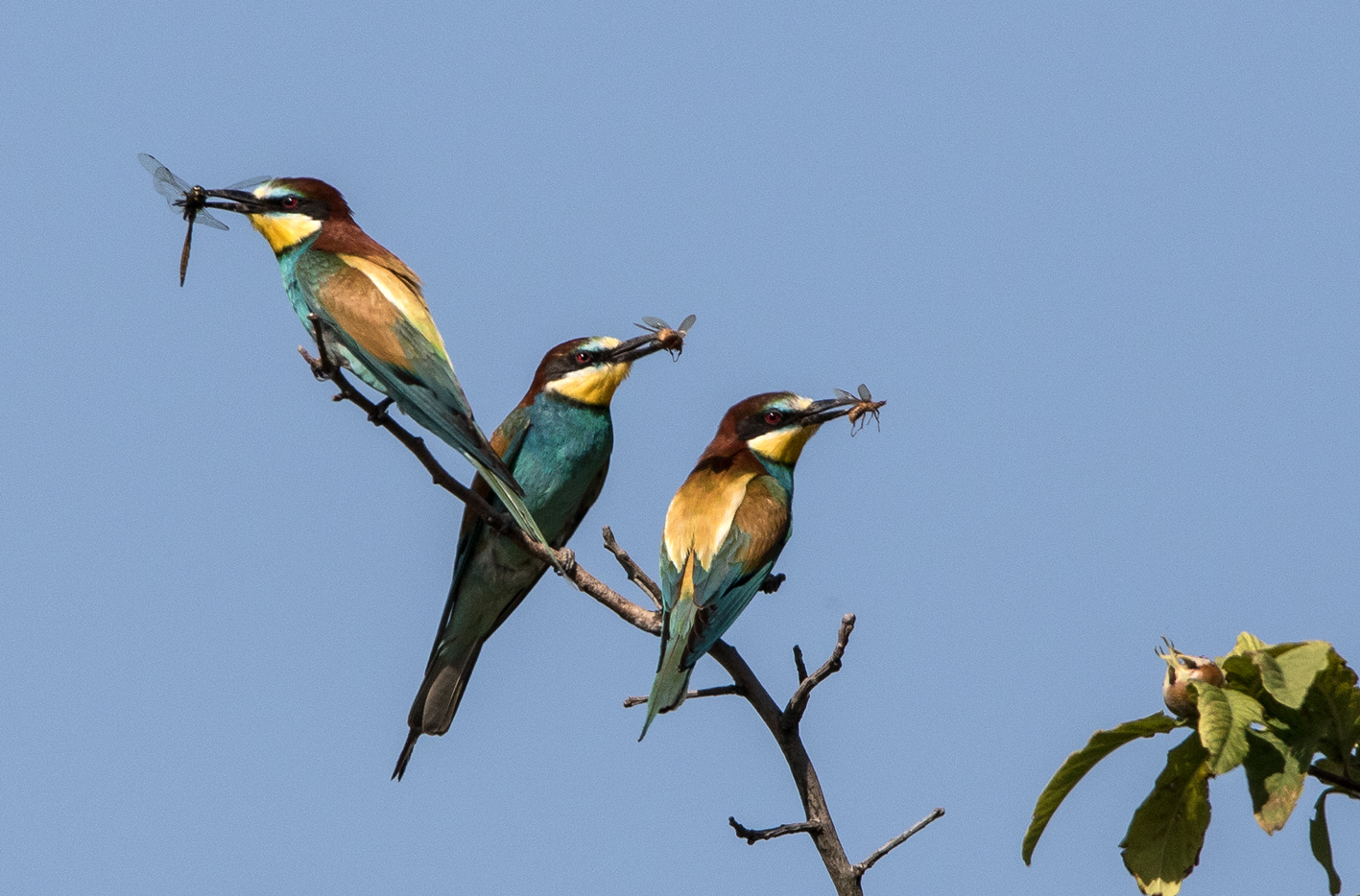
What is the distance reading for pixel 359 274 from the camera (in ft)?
17.7

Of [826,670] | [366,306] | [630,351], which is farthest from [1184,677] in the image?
[630,351]

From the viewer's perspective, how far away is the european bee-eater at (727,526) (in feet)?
13.4

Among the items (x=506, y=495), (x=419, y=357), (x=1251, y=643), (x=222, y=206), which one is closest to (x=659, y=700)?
(x=506, y=495)

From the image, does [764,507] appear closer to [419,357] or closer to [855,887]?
[419,357]

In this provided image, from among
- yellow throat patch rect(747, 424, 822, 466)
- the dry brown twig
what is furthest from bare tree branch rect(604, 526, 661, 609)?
yellow throat patch rect(747, 424, 822, 466)

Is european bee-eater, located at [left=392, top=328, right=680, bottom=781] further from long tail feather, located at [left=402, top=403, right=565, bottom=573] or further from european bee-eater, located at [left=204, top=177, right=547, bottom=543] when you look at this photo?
long tail feather, located at [left=402, top=403, right=565, bottom=573]

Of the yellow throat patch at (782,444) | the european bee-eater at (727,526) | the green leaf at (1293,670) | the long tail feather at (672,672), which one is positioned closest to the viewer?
the green leaf at (1293,670)

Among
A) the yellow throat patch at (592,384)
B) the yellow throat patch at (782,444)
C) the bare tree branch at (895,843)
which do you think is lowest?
the bare tree branch at (895,843)

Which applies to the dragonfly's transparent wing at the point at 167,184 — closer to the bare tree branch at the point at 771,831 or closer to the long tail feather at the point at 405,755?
the long tail feather at the point at 405,755

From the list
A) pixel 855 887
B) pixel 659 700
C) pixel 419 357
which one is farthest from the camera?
pixel 419 357

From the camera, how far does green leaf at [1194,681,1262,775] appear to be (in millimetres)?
2039

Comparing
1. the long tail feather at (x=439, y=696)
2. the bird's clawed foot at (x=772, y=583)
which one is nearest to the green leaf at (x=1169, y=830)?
the bird's clawed foot at (x=772, y=583)

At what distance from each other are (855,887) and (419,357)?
2.68m

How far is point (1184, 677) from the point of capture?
2.17 m
